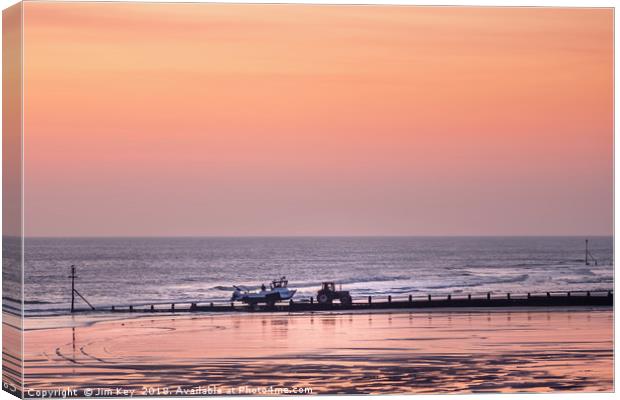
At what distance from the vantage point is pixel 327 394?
17.7 m

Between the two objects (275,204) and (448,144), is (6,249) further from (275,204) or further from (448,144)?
(448,144)

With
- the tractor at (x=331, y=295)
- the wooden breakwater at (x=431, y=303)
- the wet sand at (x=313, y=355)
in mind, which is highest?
the tractor at (x=331, y=295)

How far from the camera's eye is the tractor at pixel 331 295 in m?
18.8

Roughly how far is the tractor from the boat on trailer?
16.5 inches

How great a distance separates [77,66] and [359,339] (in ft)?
14.4

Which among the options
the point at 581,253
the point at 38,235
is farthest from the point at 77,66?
the point at 581,253

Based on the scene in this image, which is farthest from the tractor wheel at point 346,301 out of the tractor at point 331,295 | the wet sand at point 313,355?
the wet sand at point 313,355

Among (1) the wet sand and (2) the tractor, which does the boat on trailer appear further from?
(2) the tractor

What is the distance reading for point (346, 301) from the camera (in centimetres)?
1888

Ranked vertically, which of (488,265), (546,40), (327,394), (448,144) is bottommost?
(327,394)

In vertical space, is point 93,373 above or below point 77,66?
below

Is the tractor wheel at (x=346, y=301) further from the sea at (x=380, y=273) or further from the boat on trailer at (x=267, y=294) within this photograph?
the boat on trailer at (x=267, y=294)

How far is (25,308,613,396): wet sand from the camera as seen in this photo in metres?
17.6

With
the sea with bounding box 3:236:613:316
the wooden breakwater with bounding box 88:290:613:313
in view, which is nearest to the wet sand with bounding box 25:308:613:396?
A: the wooden breakwater with bounding box 88:290:613:313
